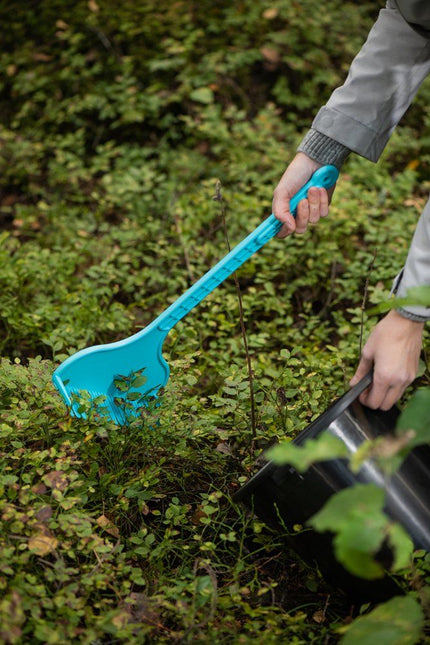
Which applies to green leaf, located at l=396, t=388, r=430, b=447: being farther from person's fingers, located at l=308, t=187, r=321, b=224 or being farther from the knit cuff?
the knit cuff

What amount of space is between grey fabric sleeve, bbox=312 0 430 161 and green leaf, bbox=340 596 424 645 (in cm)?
118

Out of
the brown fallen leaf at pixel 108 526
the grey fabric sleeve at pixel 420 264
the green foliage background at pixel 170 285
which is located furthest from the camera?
the brown fallen leaf at pixel 108 526

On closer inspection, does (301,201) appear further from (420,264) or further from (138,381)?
(138,381)

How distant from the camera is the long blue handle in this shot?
1675 mm

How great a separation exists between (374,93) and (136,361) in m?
1.03

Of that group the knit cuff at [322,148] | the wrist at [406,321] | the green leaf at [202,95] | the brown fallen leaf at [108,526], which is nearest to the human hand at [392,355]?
the wrist at [406,321]

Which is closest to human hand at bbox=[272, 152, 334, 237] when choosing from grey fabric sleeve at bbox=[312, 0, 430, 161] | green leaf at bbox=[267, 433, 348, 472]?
grey fabric sleeve at bbox=[312, 0, 430, 161]

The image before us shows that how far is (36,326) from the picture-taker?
2.30 metres

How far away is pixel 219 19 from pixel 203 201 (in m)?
1.80

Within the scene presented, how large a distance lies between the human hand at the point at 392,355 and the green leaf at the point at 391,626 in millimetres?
436

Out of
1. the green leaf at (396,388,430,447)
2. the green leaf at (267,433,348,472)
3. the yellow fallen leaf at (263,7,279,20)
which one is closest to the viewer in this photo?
the green leaf at (267,433,348,472)

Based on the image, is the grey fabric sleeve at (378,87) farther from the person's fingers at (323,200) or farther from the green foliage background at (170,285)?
the green foliage background at (170,285)

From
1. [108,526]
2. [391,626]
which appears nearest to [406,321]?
[391,626]

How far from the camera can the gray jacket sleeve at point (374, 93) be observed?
1585mm
